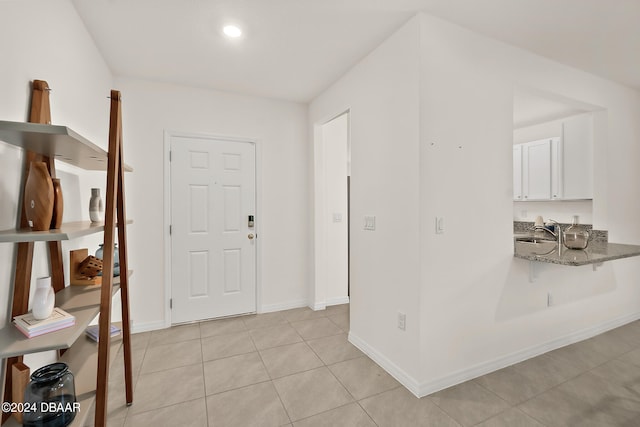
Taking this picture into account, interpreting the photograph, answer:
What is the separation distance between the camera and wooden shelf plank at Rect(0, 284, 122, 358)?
3.52ft

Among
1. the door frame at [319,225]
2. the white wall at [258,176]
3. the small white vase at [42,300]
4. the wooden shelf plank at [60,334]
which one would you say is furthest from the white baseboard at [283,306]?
the small white vase at [42,300]

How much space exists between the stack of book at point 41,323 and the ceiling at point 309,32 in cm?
188

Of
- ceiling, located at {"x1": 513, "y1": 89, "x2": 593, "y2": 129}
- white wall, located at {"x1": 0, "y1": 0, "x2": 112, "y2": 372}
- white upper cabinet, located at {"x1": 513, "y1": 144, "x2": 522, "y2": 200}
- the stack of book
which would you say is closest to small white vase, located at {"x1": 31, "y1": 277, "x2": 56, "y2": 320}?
the stack of book

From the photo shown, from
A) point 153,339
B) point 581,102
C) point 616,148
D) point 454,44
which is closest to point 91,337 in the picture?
point 153,339

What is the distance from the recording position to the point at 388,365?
2.33 meters

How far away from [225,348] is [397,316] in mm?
1546

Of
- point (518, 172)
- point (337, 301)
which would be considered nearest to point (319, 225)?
point (337, 301)

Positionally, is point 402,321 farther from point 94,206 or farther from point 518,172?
point 518,172

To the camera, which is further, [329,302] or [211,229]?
[329,302]

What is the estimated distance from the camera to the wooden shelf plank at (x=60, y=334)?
1.07m

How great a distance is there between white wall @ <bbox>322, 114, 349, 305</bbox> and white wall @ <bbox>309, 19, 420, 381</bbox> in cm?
89

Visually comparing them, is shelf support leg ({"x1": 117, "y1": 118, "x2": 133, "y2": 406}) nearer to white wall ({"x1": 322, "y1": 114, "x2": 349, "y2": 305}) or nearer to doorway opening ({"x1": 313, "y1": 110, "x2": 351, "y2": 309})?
doorway opening ({"x1": 313, "y1": 110, "x2": 351, "y2": 309})

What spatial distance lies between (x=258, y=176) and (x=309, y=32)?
1.69 m

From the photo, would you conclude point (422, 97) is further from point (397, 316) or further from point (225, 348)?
point (225, 348)
